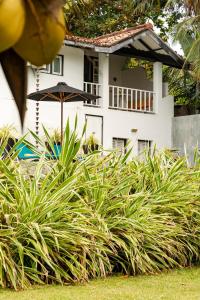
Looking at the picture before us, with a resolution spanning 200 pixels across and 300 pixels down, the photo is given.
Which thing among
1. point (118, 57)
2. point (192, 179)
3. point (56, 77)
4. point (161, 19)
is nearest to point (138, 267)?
point (192, 179)

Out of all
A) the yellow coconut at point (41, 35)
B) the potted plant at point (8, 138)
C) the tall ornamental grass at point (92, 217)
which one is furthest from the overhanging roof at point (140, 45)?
the yellow coconut at point (41, 35)

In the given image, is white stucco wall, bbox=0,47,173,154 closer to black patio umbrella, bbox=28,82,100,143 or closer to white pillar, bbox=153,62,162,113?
white pillar, bbox=153,62,162,113

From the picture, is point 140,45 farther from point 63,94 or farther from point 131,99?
point 63,94

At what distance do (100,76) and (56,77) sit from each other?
1.95 m

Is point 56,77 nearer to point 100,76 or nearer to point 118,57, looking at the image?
point 100,76

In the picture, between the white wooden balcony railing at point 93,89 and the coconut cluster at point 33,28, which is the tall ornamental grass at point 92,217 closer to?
the coconut cluster at point 33,28

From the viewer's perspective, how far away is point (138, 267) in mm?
6988

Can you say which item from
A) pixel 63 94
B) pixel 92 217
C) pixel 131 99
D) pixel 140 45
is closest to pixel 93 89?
pixel 131 99

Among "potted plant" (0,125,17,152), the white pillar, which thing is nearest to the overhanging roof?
the white pillar

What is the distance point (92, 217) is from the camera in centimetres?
668

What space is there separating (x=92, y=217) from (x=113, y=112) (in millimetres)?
13755

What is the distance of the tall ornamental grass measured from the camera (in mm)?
6223

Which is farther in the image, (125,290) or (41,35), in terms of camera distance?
(125,290)

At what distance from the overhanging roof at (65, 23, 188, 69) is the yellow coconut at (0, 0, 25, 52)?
59.6ft
